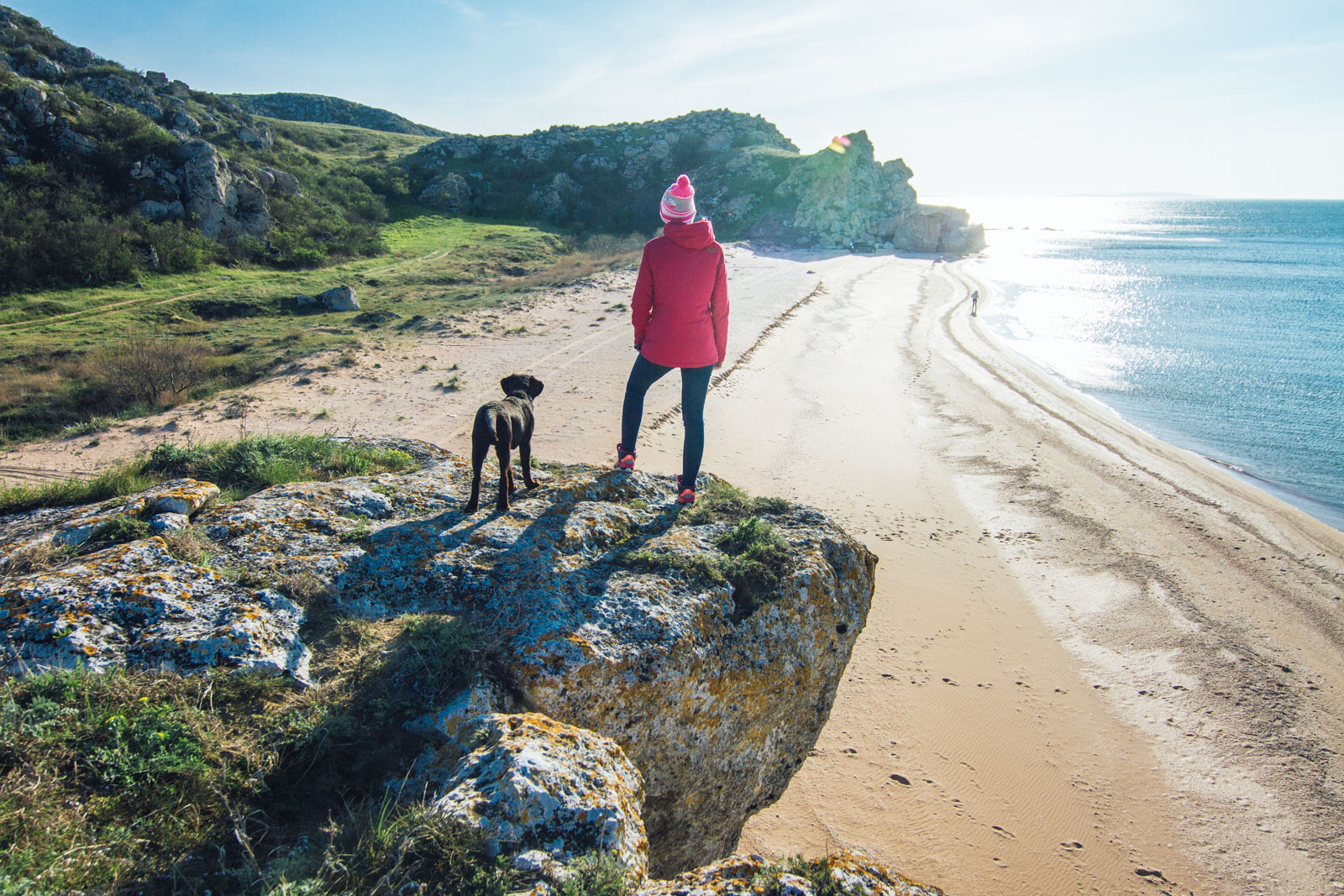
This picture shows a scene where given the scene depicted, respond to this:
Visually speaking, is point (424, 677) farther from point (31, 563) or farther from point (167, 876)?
point (31, 563)

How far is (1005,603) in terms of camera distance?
22.8ft

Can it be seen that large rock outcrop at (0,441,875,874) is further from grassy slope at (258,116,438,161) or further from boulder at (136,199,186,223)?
grassy slope at (258,116,438,161)

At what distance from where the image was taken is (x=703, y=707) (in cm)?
313

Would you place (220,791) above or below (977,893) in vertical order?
above

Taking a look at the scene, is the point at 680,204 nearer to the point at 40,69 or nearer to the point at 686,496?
the point at 686,496

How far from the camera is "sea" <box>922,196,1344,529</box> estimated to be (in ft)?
47.5

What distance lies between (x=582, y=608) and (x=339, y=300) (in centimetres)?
1649

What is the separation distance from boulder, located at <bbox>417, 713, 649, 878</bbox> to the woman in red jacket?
97.9 inches

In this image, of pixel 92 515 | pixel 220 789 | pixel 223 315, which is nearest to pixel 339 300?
pixel 223 315

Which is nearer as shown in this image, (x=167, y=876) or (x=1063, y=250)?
(x=167, y=876)

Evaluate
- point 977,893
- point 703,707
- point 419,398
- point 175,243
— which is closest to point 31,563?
point 703,707

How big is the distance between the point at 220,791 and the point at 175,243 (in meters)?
22.8

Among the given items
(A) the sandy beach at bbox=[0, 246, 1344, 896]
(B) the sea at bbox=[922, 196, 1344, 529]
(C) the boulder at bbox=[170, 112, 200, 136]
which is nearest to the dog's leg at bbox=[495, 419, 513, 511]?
(A) the sandy beach at bbox=[0, 246, 1344, 896]

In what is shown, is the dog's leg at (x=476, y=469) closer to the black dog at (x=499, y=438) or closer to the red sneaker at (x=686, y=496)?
the black dog at (x=499, y=438)
